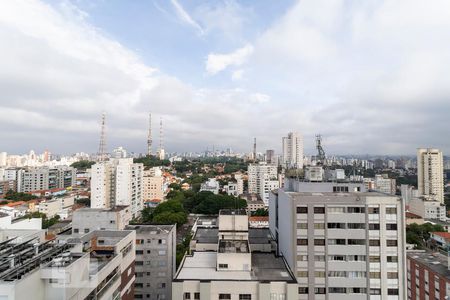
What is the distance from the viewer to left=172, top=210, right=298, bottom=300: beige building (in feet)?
37.5

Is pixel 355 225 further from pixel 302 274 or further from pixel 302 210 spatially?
pixel 302 274

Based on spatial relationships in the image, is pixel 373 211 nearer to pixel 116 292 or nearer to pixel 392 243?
pixel 392 243

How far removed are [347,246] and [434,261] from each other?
11.1 meters

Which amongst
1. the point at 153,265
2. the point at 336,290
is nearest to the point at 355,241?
the point at 336,290

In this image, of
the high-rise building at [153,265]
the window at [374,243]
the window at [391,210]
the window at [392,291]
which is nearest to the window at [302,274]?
the window at [374,243]

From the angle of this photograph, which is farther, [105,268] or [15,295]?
[105,268]

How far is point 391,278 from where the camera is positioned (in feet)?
44.8

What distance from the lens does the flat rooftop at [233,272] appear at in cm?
1216

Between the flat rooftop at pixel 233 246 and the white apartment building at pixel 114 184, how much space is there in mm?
31421

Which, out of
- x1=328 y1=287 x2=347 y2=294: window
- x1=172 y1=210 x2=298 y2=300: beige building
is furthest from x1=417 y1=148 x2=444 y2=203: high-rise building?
x1=172 y1=210 x2=298 y2=300: beige building

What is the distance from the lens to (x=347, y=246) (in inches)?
543

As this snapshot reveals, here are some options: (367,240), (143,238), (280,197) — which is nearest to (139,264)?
(143,238)

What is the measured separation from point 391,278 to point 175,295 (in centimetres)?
1009

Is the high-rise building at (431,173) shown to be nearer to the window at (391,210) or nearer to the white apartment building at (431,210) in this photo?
the white apartment building at (431,210)
